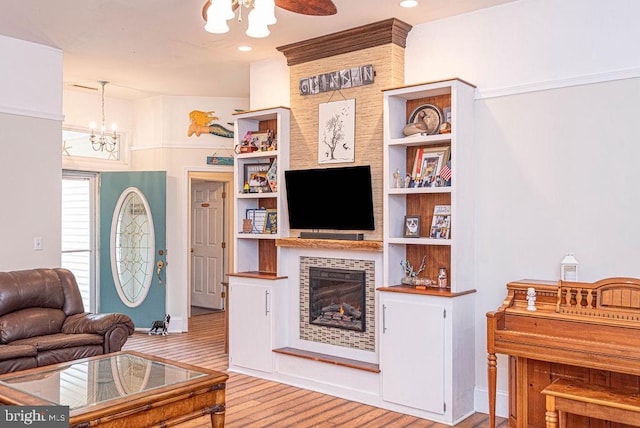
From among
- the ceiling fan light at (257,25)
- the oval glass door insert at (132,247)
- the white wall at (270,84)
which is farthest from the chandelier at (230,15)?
the oval glass door insert at (132,247)

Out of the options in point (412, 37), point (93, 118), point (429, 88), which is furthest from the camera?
point (93, 118)

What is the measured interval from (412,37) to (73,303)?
3.52m

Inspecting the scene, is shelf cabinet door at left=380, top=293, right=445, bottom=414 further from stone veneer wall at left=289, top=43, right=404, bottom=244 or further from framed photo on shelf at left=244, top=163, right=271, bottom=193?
framed photo on shelf at left=244, top=163, right=271, bottom=193

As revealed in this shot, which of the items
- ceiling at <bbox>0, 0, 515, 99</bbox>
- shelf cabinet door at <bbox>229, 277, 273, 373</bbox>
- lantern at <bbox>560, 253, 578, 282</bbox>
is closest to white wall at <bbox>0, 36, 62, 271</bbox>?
ceiling at <bbox>0, 0, 515, 99</bbox>

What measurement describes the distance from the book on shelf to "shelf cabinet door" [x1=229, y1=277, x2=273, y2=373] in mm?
1616

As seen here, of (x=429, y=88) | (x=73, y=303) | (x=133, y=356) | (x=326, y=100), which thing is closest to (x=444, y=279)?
(x=429, y=88)

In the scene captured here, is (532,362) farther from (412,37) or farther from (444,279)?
(412,37)

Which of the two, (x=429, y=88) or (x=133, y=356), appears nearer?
(x=133, y=356)

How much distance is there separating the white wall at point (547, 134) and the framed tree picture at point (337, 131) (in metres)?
0.72

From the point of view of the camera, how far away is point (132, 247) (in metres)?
7.37

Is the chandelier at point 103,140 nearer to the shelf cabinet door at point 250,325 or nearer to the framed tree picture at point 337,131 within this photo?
the shelf cabinet door at point 250,325

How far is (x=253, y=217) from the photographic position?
18.1ft

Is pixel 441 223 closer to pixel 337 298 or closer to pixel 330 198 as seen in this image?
pixel 330 198

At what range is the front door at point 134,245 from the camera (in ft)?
23.8
